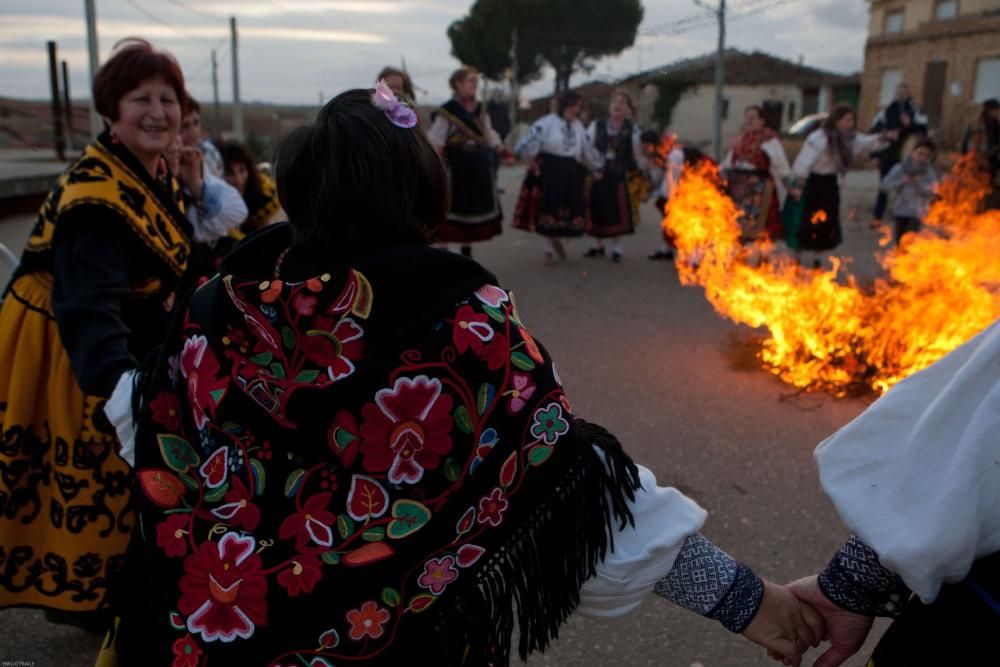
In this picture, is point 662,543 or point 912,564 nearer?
point 912,564

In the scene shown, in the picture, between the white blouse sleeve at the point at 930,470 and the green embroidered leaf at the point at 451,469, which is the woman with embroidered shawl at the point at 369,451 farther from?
the white blouse sleeve at the point at 930,470

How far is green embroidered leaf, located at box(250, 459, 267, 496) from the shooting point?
1.31m

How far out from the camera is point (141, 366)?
1607 millimetres

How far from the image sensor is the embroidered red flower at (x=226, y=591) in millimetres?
1292

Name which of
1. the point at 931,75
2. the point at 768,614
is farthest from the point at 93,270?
the point at 931,75

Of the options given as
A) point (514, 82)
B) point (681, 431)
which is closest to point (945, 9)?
point (514, 82)

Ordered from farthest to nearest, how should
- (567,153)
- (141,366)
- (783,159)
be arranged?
(567,153) → (783,159) → (141,366)

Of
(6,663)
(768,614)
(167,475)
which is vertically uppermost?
(167,475)

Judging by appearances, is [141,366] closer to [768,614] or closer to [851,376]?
[768,614]

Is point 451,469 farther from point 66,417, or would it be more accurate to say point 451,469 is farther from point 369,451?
point 66,417

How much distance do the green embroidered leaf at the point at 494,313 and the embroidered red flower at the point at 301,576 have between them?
1.56 ft

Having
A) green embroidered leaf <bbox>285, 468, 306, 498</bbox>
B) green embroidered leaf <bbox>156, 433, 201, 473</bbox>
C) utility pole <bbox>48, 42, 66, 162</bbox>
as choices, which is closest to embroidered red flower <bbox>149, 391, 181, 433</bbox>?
green embroidered leaf <bbox>156, 433, 201, 473</bbox>

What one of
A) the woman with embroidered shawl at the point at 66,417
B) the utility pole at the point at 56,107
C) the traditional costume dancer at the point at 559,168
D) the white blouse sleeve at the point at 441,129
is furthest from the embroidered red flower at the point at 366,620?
the utility pole at the point at 56,107

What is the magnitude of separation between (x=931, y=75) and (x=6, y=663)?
29.5 m
